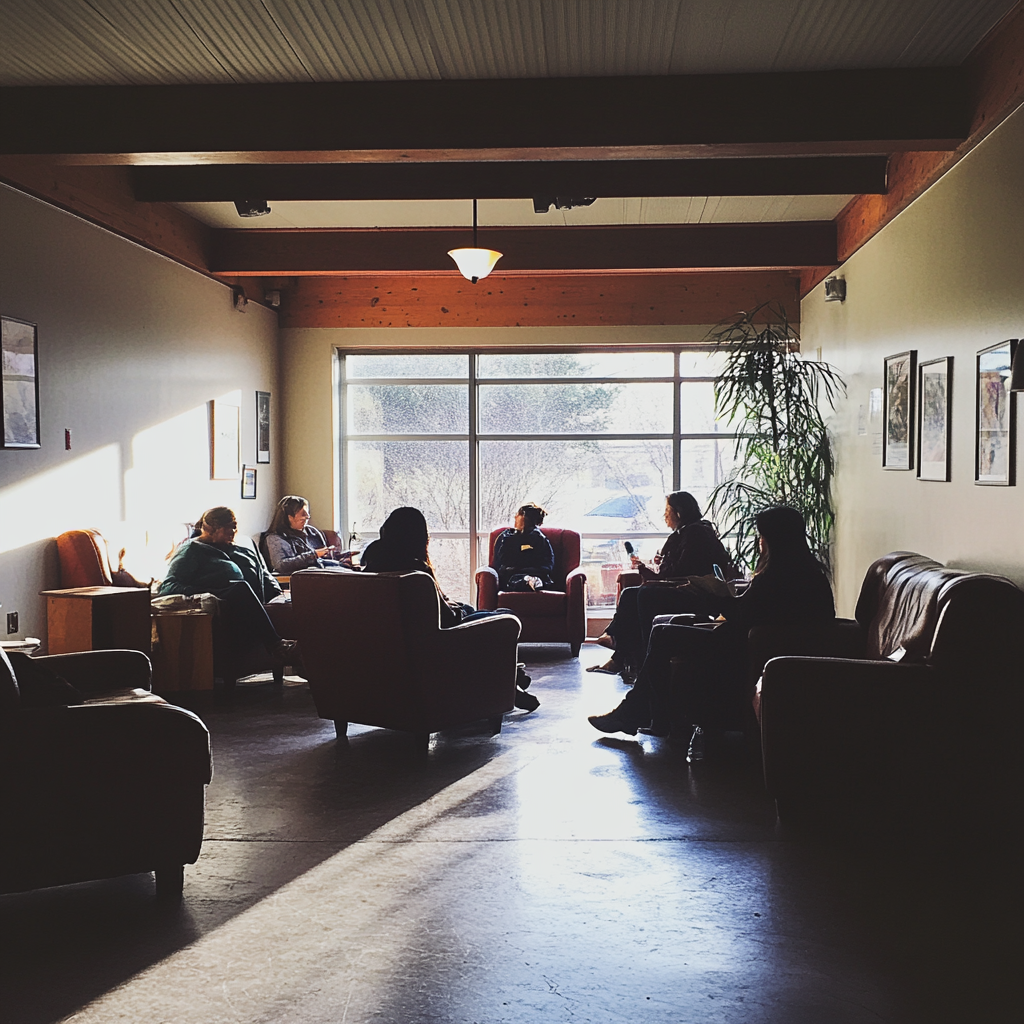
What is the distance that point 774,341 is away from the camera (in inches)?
293

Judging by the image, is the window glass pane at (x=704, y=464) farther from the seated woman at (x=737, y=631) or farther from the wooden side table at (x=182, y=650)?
the wooden side table at (x=182, y=650)

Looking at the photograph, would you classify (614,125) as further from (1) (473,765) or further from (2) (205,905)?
(2) (205,905)

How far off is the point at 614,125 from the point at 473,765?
2959mm

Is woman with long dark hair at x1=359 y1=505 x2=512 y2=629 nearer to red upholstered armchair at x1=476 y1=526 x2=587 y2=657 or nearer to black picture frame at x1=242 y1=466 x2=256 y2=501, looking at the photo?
red upholstered armchair at x1=476 y1=526 x2=587 y2=657

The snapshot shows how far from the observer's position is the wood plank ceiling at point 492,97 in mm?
3926

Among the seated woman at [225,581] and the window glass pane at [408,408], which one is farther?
the window glass pane at [408,408]

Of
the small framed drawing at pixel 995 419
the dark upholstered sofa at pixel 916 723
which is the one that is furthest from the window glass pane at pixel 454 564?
the dark upholstered sofa at pixel 916 723

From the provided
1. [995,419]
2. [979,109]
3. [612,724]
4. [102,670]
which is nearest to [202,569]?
[102,670]

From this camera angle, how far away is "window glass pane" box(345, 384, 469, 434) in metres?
9.09

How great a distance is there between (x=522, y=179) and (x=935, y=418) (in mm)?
2690

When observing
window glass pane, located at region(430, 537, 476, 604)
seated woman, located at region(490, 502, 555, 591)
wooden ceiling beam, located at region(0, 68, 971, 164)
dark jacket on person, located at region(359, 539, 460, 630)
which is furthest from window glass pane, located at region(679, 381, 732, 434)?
dark jacket on person, located at region(359, 539, 460, 630)

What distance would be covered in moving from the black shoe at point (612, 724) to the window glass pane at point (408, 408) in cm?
438

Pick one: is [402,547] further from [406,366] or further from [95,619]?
[406,366]

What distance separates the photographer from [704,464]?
9008mm
